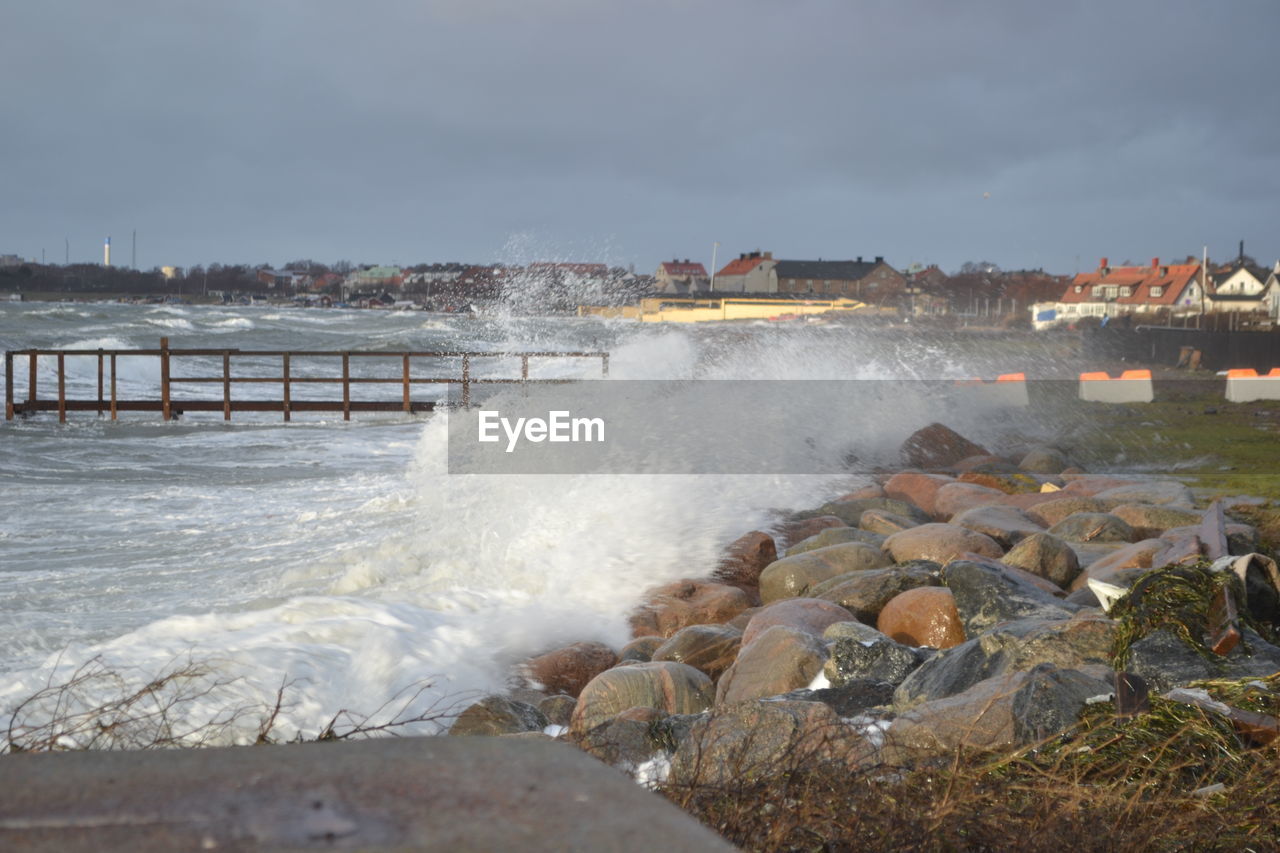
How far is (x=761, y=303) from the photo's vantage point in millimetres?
92312

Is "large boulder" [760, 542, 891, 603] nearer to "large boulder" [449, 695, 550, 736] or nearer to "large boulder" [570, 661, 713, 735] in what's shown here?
"large boulder" [570, 661, 713, 735]

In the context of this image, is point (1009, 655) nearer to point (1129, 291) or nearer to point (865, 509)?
point (865, 509)

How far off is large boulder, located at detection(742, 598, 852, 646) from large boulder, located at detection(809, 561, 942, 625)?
33 centimetres

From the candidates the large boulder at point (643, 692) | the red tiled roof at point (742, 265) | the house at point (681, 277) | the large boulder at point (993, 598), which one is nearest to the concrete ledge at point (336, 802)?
the large boulder at point (643, 692)

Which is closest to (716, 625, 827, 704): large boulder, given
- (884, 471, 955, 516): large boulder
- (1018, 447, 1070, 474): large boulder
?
(884, 471, 955, 516): large boulder

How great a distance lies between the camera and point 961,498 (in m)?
11.3

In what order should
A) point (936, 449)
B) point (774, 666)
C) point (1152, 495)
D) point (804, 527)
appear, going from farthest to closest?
point (936, 449) → point (804, 527) → point (1152, 495) → point (774, 666)

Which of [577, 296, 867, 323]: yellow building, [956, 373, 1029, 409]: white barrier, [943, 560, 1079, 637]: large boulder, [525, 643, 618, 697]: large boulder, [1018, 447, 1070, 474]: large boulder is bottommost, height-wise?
[525, 643, 618, 697]: large boulder

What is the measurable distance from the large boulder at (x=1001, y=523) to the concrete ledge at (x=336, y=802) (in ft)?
24.6

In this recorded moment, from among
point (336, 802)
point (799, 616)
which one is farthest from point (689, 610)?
point (336, 802)

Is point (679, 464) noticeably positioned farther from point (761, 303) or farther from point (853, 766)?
point (761, 303)

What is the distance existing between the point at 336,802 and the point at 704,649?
4.89m

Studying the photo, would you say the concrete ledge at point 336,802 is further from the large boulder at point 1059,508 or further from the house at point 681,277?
the house at point 681,277

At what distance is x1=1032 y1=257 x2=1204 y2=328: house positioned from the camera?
80.0 m
